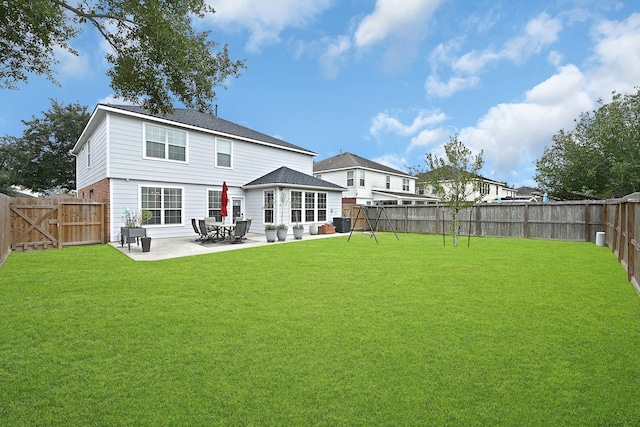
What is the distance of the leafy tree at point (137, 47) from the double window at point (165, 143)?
618cm

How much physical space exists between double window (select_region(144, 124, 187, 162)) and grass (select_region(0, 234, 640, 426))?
9.06 meters

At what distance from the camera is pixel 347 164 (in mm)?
31641

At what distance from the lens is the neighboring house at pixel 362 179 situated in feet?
101

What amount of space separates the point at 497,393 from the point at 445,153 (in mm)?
11801

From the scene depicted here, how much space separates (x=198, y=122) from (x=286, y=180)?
215 inches

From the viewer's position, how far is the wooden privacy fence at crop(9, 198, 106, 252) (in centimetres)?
1138

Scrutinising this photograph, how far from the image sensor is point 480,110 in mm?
18859

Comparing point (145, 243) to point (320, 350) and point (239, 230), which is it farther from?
point (320, 350)

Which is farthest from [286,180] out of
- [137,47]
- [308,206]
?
[137,47]

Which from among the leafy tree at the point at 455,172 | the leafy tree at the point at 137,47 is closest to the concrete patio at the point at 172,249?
the leafy tree at the point at 137,47

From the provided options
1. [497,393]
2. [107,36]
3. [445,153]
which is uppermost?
[107,36]

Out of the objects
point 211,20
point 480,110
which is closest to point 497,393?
point 211,20

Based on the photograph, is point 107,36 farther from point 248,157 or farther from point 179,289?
point 248,157

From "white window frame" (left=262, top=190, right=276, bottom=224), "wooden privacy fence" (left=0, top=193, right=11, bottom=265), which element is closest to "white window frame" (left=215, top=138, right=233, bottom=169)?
"white window frame" (left=262, top=190, right=276, bottom=224)
